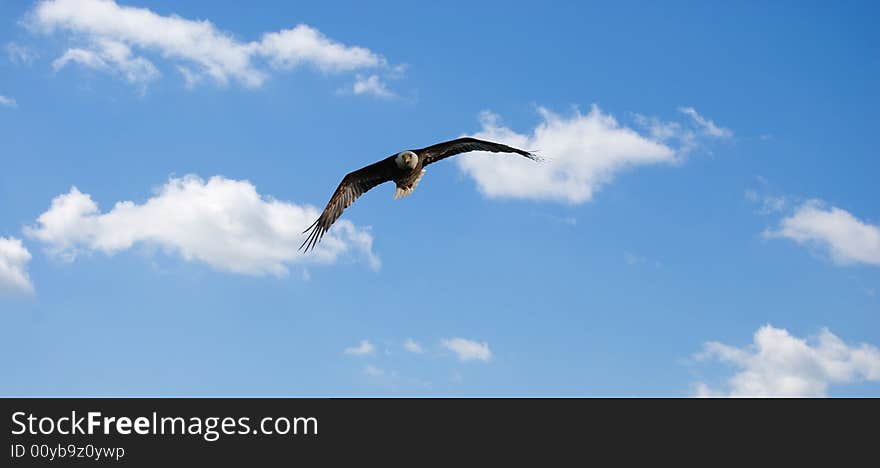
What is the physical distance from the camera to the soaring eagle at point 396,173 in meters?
24.9

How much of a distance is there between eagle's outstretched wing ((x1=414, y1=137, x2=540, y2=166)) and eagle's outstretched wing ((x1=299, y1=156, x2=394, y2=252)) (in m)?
1.26

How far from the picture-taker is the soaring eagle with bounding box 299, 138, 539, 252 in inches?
982

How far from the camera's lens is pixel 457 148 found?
82.7 feet

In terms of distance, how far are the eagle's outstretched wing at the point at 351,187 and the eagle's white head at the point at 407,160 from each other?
0.71m

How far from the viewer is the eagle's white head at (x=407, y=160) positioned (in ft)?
81.1

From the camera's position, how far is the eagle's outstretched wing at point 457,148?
24.9 metres

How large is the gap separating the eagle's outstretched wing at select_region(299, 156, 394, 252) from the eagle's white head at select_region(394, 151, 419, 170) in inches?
28.1

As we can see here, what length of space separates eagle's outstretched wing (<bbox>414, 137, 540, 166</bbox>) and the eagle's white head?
0.77 feet

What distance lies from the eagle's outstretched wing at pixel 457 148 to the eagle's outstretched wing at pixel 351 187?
1262 millimetres

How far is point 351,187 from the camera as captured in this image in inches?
1043

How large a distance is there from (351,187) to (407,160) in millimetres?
2686
